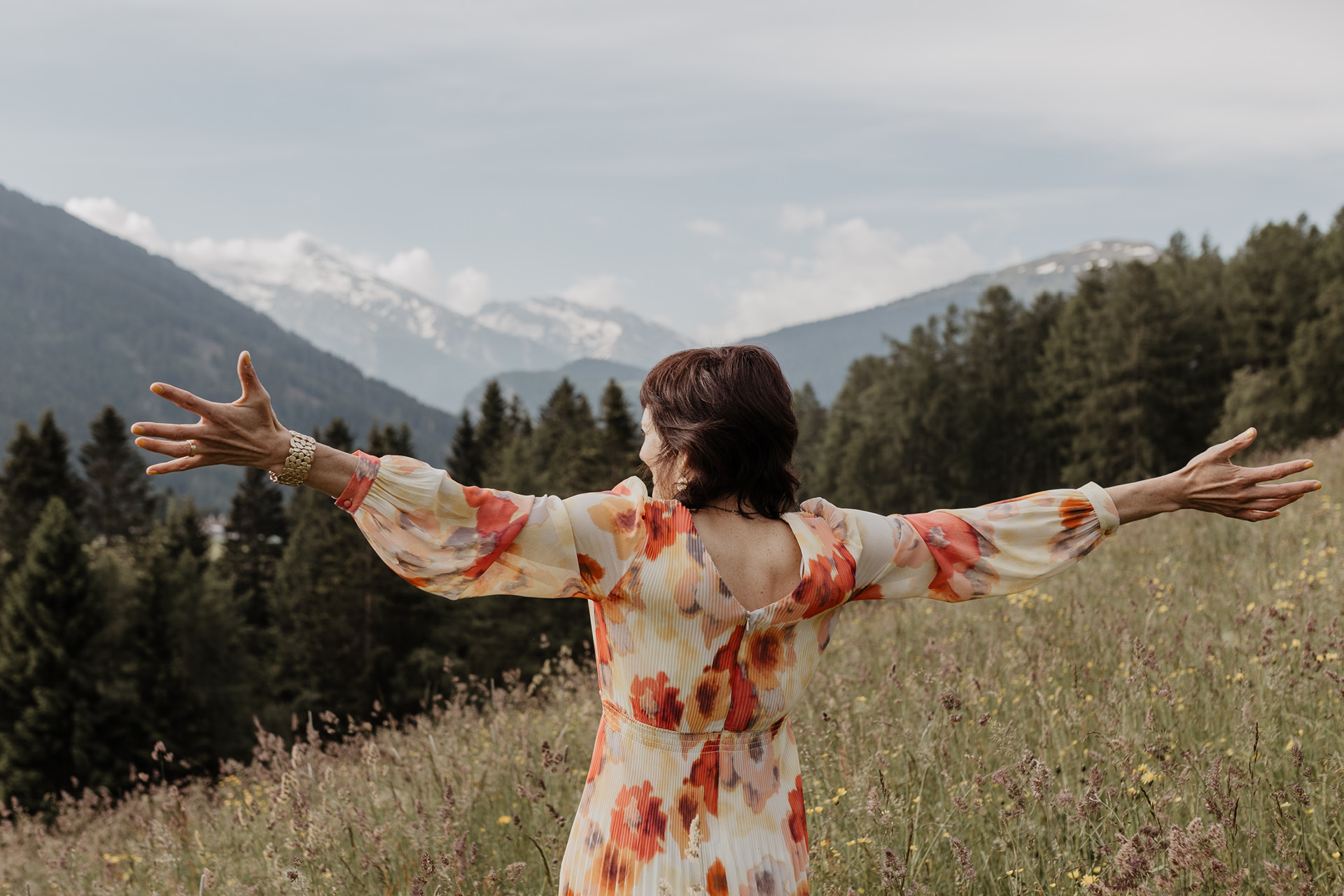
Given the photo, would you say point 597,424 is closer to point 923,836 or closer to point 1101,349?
point 1101,349

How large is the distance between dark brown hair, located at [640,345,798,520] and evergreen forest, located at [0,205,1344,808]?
23.4m

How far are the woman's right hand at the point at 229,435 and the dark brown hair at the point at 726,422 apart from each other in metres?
0.95

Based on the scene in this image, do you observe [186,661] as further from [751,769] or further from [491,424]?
[751,769]

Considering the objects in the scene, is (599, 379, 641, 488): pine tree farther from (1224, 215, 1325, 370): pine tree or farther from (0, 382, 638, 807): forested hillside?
(1224, 215, 1325, 370): pine tree

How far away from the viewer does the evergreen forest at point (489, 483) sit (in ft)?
116

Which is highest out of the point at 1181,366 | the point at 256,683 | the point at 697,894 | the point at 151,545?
the point at 1181,366

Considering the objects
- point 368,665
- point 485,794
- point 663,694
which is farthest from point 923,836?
point 368,665

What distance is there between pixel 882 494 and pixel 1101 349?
15768 millimetres

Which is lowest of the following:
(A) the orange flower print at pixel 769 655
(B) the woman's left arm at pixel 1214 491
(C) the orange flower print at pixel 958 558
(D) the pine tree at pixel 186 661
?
(D) the pine tree at pixel 186 661

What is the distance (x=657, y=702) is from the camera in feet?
7.18

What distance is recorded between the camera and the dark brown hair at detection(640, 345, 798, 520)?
85.9 inches

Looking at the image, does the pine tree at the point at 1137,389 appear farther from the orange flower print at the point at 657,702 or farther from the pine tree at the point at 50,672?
the orange flower print at the point at 657,702

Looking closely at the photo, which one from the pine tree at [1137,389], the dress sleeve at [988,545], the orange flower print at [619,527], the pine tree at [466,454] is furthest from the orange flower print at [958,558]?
the pine tree at [466,454]

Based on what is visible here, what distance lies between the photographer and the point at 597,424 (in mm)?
46812
